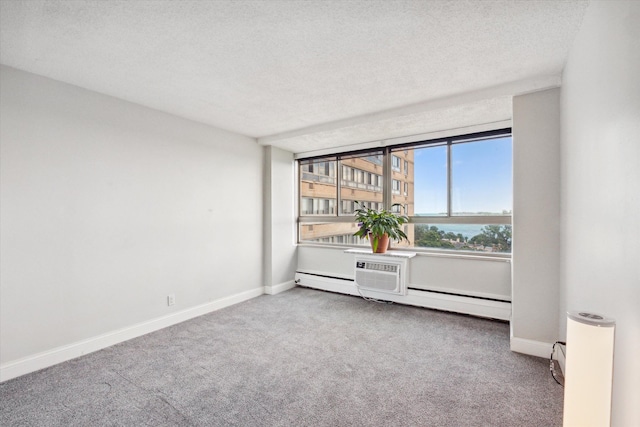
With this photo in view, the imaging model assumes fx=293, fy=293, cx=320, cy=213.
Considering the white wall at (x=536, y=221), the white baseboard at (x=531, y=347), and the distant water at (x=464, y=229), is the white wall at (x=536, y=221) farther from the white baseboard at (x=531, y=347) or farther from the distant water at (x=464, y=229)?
the distant water at (x=464, y=229)

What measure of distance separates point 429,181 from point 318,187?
1.87 metres

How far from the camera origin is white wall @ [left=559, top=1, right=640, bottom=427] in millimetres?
1078

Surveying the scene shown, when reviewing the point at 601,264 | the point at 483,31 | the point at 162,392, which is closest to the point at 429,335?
the point at 601,264

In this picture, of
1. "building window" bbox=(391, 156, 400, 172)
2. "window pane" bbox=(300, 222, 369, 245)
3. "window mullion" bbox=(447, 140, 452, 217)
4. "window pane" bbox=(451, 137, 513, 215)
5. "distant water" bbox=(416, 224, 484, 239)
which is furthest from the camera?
"window pane" bbox=(300, 222, 369, 245)

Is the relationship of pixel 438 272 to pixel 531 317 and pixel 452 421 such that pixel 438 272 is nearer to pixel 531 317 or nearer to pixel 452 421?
pixel 531 317

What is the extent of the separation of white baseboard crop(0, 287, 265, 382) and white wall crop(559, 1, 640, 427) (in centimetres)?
363

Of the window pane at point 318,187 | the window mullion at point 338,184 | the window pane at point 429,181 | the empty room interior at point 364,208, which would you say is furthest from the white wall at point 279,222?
the window pane at point 429,181

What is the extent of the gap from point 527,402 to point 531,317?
0.89 meters

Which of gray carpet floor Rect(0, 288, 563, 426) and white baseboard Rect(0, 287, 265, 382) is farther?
white baseboard Rect(0, 287, 265, 382)

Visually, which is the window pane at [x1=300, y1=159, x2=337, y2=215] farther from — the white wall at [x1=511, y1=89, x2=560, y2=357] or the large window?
the white wall at [x1=511, y1=89, x2=560, y2=357]

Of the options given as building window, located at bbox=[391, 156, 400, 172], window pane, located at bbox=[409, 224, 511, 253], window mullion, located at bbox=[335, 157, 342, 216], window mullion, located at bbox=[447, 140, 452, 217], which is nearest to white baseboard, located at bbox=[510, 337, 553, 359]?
window pane, located at bbox=[409, 224, 511, 253]

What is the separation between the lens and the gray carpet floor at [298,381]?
6.02 feet

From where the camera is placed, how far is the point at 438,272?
3.83 meters

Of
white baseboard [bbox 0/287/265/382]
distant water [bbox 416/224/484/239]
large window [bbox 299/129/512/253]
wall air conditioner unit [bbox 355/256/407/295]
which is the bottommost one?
white baseboard [bbox 0/287/265/382]
